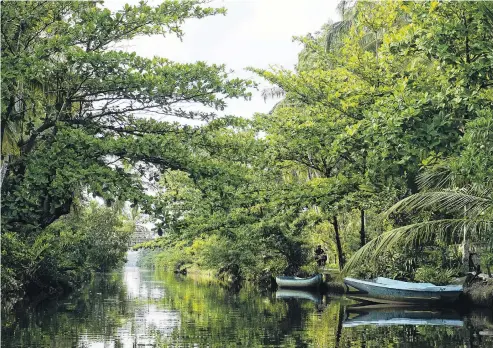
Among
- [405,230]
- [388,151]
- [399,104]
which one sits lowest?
[405,230]

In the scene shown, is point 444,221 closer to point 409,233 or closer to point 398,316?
point 409,233

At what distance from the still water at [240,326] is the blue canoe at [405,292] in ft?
1.74

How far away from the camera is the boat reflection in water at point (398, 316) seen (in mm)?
14133

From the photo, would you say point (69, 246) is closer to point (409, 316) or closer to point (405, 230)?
point (409, 316)

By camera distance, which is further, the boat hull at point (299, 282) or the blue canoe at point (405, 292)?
the boat hull at point (299, 282)

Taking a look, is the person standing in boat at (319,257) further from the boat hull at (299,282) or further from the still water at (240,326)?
the still water at (240,326)

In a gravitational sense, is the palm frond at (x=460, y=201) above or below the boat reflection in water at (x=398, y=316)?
above

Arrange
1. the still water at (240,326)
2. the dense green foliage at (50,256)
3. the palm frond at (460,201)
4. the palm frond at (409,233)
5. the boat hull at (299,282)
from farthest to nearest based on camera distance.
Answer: the boat hull at (299,282) < the dense green foliage at (50,256) < the palm frond at (409,233) < the palm frond at (460,201) < the still water at (240,326)

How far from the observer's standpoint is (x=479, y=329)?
1261 centimetres

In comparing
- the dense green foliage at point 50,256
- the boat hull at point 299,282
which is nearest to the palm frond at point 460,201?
the dense green foliage at point 50,256

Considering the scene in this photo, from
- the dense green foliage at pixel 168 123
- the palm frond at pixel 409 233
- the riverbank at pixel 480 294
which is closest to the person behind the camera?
the dense green foliage at pixel 168 123

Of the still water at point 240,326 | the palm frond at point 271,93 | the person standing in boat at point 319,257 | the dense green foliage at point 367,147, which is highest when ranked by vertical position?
the palm frond at point 271,93

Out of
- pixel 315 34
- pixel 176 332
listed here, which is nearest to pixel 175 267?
pixel 315 34

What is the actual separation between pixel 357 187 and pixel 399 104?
7.93 m
